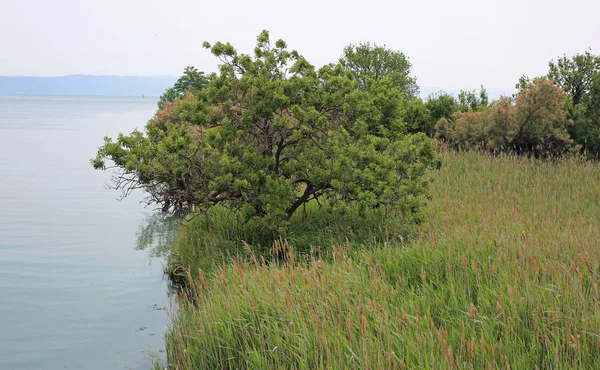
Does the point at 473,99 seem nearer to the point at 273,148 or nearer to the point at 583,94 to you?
the point at 583,94

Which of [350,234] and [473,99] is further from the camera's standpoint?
[473,99]

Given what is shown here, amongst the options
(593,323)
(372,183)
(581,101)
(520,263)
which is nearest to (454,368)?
(593,323)

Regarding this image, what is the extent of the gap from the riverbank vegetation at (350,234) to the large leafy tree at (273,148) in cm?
5

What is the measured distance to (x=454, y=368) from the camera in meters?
5.62

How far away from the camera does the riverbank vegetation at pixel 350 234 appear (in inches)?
255

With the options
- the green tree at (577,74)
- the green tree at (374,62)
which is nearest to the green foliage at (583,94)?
the green tree at (577,74)

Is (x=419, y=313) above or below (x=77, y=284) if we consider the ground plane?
above

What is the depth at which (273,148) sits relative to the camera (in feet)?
45.7

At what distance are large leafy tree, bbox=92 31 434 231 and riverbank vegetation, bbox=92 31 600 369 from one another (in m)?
0.05

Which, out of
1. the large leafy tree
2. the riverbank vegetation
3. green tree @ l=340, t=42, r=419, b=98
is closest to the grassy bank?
the riverbank vegetation

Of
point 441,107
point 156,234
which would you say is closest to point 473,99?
point 441,107

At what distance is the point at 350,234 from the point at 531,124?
16613 millimetres

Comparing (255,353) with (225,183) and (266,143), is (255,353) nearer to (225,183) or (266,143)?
(225,183)

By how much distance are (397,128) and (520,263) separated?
6.20 m
